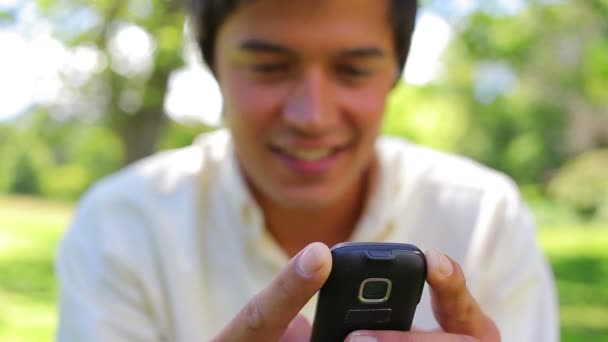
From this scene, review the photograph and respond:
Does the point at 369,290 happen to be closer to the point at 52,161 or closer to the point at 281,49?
the point at 281,49

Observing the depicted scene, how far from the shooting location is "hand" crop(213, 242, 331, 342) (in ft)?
2.03

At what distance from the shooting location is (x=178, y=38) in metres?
4.68

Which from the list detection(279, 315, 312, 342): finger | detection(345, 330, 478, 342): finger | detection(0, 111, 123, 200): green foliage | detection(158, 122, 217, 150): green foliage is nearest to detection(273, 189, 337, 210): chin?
detection(279, 315, 312, 342): finger

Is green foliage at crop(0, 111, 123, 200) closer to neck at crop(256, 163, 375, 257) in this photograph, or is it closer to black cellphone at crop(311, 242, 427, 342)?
Answer: neck at crop(256, 163, 375, 257)

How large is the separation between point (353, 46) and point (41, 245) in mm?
6889

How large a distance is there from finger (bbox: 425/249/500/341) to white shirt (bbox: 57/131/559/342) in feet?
1.40

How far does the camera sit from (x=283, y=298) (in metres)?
0.65

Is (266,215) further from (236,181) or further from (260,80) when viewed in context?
(260,80)

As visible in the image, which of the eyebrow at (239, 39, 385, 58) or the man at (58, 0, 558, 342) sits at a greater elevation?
the eyebrow at (239, 39, 385, 58)

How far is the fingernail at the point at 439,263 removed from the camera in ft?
2.16

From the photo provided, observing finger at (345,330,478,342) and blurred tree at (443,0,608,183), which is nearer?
finger at (345,330,478,342)

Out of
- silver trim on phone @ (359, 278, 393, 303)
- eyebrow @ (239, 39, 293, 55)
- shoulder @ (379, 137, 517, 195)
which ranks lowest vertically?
shoulder @ (379, 137, 517, 195)

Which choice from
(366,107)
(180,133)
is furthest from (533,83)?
(366,107)

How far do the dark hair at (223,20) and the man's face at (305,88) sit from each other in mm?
22
